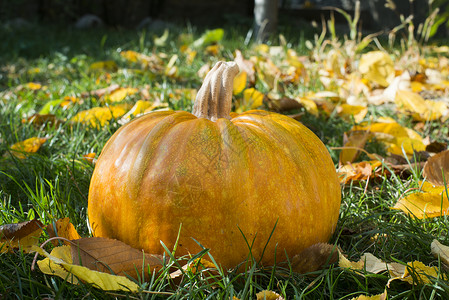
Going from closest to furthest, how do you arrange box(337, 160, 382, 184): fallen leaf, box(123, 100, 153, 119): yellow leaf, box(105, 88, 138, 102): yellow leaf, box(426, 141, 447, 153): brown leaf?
box(337, 160, 382, 184): fallen leaf → box(426, 141, 447, 153): brown leaf → box(123, 100, 153, 119): yellow leaf → box(105, 88, 138, 102): yellow leaf

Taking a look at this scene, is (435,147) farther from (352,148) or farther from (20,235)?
(20,235)

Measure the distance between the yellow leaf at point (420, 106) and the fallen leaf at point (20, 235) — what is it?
7.13ft

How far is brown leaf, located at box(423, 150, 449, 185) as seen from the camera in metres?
1.69

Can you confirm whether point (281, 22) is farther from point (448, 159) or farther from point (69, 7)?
point (448, 159)

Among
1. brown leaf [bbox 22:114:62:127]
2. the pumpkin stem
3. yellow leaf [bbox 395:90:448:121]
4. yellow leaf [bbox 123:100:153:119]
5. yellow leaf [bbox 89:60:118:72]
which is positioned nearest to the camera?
the pumpkin stem

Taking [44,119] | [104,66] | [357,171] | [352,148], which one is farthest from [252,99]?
[104,66]

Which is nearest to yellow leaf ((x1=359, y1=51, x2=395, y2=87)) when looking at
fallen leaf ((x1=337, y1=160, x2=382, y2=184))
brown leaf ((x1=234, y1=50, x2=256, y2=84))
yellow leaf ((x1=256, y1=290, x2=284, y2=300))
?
brown leaf ((x1=234, y1=50, x2=256, y2=84))

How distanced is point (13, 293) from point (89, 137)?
4.15ft

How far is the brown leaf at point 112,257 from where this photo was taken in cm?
113

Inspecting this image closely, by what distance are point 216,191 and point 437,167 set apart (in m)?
1.00

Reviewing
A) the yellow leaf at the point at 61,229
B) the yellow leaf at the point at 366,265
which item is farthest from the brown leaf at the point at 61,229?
the yellow leaf at the point at 366,265

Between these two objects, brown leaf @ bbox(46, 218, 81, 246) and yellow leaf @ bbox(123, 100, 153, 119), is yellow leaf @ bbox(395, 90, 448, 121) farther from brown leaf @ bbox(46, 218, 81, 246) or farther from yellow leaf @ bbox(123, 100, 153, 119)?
brown leaf @ bbox(46, 218, 81, 246)

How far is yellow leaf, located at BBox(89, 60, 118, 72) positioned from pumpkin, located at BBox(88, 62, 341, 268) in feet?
9.90

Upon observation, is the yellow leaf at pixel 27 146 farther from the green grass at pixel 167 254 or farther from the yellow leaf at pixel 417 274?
the yellow leaf at pixel 417 274
